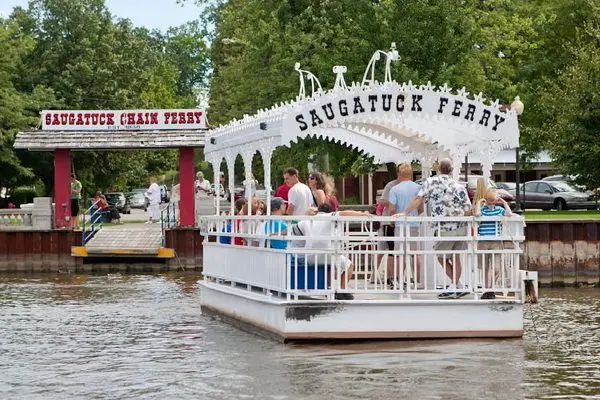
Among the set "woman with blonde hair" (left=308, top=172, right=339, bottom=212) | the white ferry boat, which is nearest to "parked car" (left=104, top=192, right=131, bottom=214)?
"woman with blonde hair" (left=308, top=172, right=339, bottom=212)

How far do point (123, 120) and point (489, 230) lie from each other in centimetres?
2659

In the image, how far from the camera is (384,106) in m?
21.0

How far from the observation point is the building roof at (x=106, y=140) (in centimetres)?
4475

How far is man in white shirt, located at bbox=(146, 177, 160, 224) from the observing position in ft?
159

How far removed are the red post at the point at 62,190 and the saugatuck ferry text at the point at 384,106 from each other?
81.3 feet

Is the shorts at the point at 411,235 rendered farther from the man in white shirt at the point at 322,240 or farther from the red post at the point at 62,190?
the red post at the point at 62,190

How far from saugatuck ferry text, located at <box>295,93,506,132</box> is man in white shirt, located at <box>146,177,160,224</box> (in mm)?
27662

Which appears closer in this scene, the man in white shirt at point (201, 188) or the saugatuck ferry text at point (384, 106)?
the saugatuck ferry text at point (384, 106)

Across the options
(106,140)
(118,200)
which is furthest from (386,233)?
(118,200)

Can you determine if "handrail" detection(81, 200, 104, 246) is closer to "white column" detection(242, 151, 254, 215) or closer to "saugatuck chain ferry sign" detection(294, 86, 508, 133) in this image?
"white column" detection(242, 151, 254, 215)

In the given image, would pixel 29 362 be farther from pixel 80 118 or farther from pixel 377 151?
pixel 80 118

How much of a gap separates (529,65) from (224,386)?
1874 inches

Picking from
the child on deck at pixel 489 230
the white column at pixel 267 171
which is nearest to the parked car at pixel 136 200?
the white column at pixel 267 171

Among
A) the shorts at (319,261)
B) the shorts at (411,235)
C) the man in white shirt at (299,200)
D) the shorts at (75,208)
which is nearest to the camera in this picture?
the shorts at (319,261)
